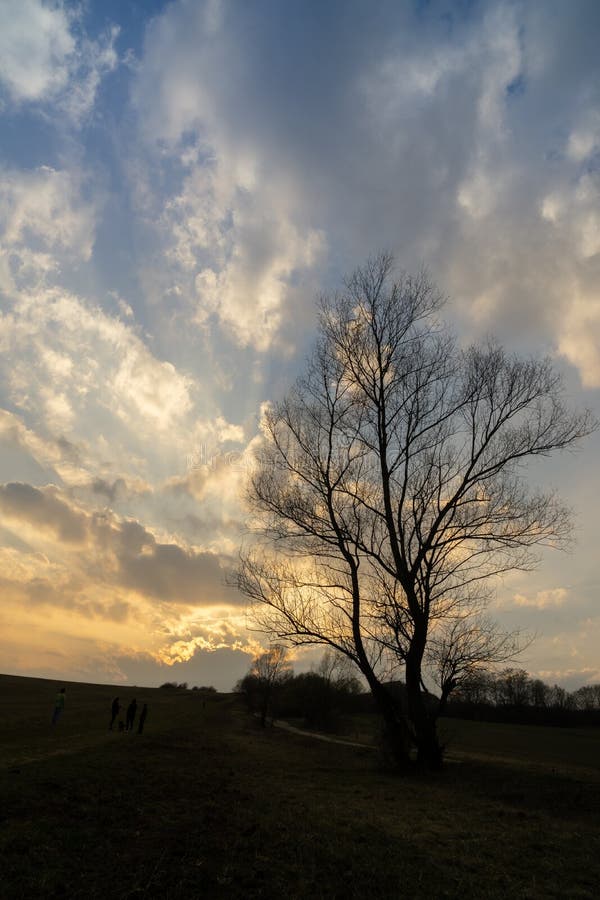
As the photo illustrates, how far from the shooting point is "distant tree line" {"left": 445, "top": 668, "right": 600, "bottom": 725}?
15188 mm

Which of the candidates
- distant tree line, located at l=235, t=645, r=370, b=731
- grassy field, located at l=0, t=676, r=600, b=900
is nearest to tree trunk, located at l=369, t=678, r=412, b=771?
grassy field, located at l=0, t=676, r=600, b=900

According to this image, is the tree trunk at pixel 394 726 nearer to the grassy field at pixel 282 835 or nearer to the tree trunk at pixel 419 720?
the tree trunk at pixel 419 720

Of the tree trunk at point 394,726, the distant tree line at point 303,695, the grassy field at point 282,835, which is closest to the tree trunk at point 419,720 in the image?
the tree trunk at point 394,726

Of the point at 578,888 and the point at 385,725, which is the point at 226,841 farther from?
the point at 385,725

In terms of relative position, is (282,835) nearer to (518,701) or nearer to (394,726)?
(394,726)

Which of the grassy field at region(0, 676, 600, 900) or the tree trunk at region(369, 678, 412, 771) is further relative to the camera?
the tree trunk at region(369, 678, 412, 771)

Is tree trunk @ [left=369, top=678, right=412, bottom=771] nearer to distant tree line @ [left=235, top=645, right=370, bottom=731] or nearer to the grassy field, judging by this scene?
the grassy field

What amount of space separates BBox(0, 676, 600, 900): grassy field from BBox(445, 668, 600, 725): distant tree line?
269 cm

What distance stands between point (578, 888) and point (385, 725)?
35.9 ft

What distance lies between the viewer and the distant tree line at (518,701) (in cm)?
1519

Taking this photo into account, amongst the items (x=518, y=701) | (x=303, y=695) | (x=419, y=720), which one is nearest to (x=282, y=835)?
(x=419, y=720)

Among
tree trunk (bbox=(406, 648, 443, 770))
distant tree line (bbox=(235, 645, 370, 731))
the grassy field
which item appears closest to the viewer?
the grassy field

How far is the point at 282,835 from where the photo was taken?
6965 millimetres

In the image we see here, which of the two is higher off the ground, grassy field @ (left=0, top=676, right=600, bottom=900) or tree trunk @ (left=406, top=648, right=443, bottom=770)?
tree trunk @ (left=406, top=648, right=443, bottom=770)
